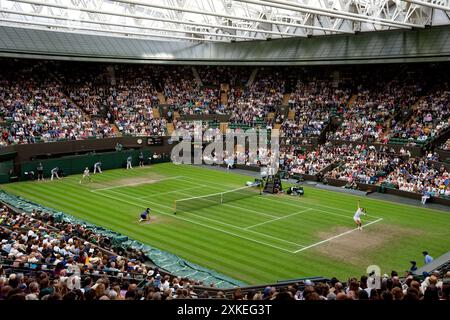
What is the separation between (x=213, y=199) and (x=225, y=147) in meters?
18.4

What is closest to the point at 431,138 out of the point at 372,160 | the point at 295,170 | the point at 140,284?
the point at 372,160

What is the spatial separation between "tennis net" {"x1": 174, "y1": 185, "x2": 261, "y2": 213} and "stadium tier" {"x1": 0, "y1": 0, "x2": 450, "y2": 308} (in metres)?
0.21

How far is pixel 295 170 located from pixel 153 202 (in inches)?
611

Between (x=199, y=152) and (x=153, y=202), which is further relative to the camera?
(x=199, y=152)

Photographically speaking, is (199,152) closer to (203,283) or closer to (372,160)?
(372,160)

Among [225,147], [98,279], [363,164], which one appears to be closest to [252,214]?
[363,164]

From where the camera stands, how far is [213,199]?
3131 cm

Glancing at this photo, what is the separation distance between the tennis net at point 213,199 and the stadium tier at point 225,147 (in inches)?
8.2

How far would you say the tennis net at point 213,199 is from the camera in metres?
29.6

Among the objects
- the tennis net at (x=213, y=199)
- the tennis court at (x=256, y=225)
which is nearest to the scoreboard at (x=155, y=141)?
the tennis court at (x=256, y=225)

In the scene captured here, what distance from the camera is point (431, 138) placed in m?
37.5

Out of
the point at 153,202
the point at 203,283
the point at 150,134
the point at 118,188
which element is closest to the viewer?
the point at 203,283

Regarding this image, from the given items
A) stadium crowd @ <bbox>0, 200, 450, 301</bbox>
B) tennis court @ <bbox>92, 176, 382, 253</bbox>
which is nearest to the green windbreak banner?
stadium crowd @ <bbox>0, 200, 450, 301</bbox>

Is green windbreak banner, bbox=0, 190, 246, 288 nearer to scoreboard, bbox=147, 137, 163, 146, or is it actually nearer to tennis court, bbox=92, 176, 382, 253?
tennis court, bbox=92, 176, 382, 253
